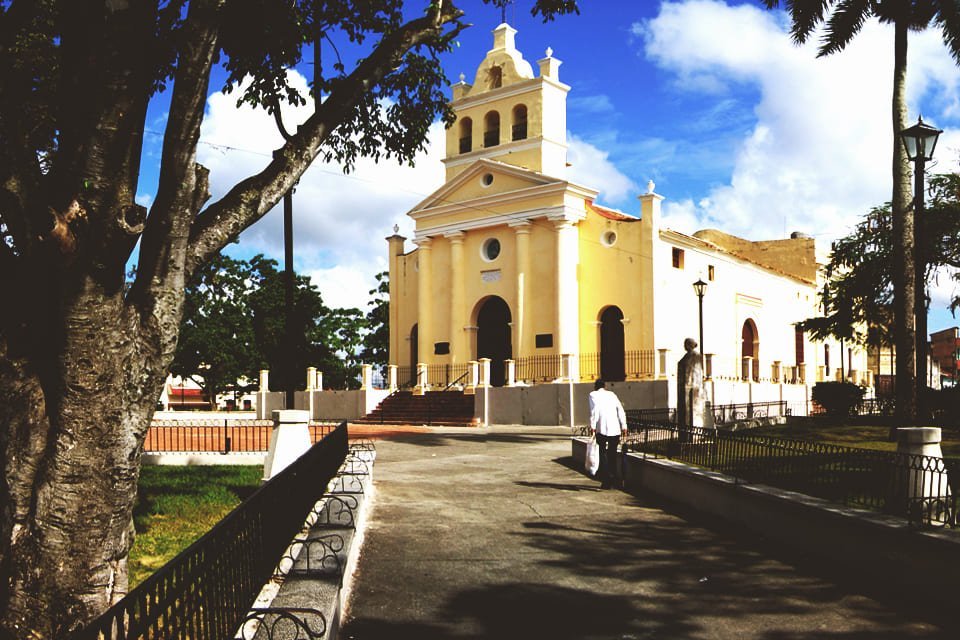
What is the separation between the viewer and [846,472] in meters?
8.29

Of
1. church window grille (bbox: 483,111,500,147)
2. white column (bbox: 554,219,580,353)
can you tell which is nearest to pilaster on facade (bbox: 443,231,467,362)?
church window grille (bbox: 483,111,500,147)

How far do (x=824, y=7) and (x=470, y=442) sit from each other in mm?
12685

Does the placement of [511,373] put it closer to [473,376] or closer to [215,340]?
[473,376]

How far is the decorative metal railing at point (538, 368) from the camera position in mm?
29594

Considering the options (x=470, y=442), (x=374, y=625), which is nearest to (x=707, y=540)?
(x=374, y=625)

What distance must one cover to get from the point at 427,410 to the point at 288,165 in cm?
2423

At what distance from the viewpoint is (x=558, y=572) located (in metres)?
7.19

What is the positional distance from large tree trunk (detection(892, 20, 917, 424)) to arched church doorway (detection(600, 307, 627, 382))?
14.1m

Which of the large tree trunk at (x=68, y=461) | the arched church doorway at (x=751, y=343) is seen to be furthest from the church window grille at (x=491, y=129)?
the large tree trunk at (x=68, y=461)

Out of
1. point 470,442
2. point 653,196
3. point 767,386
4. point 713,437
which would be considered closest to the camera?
point 713,437

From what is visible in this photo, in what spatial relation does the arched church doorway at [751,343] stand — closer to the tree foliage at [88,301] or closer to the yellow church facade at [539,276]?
the yellow church facade at [539,276]

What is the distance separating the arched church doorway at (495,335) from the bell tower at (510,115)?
220 inches

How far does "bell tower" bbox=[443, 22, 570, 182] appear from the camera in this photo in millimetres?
33125

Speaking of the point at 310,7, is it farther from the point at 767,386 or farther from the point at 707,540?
the point at 767,386
